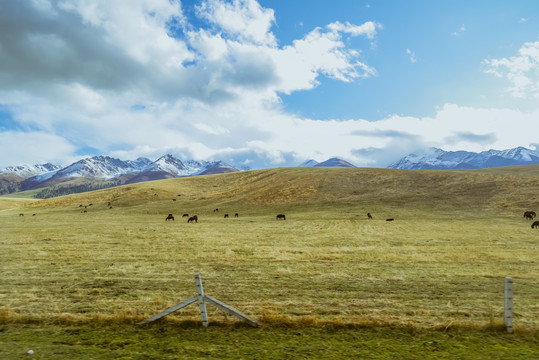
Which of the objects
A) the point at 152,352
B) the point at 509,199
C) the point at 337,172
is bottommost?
the point at 152,352

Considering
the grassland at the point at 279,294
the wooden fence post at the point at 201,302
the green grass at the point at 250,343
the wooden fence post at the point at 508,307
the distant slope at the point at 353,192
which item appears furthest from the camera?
the distant slope at the point at 353,192

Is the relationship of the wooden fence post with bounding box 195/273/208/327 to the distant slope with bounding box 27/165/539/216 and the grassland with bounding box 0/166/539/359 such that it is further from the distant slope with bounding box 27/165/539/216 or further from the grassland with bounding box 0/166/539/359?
the distant slope with bounding box 27/165/539/216

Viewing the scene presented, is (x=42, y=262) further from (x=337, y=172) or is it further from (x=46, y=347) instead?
(x=337, y=172)

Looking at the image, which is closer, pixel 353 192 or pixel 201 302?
pixel 201 302

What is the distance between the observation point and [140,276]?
18.2 metres

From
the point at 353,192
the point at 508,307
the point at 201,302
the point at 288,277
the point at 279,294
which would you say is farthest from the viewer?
the point at 353,192

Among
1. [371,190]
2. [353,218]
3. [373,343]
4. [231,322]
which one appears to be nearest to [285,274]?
[231,322]

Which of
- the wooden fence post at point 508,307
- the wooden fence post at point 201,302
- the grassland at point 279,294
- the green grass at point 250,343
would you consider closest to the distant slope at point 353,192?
the grassland at point 279,294

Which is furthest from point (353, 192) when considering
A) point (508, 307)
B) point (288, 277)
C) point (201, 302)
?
point (201, 302)

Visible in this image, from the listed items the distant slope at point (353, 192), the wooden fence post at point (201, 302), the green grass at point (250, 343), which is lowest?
the green grass at point (250, 343)

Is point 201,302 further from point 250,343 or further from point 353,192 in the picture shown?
point 353,192

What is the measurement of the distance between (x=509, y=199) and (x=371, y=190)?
31.0 meters

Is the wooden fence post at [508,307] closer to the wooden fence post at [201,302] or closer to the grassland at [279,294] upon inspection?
the grassland at [279,294]

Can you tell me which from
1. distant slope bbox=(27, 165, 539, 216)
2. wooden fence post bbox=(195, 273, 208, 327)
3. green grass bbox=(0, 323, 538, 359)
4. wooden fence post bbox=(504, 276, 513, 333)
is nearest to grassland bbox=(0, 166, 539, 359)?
green grass bbox=(0, 323, 538, 359)
